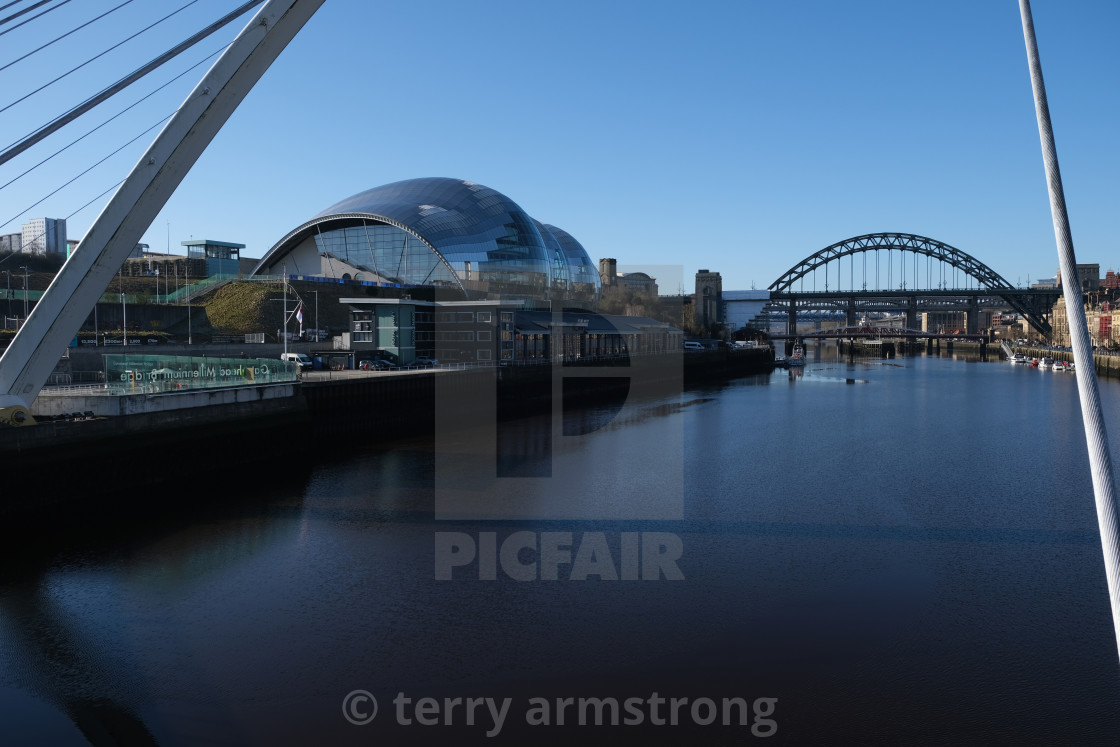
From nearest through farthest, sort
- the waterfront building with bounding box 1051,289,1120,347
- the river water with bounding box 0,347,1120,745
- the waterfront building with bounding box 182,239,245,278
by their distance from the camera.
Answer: the river water with bounding box 0,347,1120,745 < the waterfront building with bounding box 182,239,245,278 < the waterfront building with bounding box 1051,289,1120,347

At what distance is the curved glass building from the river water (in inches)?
1488

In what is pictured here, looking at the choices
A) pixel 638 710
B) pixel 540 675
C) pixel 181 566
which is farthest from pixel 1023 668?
pixel 181 566

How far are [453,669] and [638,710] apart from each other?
255 cm

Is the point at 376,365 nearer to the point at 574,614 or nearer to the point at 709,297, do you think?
the point at 574,614

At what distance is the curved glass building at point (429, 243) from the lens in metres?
58.6

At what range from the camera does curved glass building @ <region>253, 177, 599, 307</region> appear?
58.6m

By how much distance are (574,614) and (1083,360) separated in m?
9.18

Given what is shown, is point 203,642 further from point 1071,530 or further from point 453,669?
point 1071,530

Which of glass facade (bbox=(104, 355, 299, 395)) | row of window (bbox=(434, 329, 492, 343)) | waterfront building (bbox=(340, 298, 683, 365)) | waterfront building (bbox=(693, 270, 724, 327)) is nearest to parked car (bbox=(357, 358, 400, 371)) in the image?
waterfront building (bbox=(340, 298, 683, 365))

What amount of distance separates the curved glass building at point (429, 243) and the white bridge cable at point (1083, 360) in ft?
167

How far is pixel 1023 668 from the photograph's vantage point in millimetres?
10312

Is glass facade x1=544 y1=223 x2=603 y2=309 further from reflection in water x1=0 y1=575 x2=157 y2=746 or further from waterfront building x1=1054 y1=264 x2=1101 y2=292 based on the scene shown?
waterfront building x1=1054 y1=264 x2=1101 y2=292

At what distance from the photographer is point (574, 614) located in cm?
1198

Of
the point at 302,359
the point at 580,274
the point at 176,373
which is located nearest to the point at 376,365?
the point at 302,359
